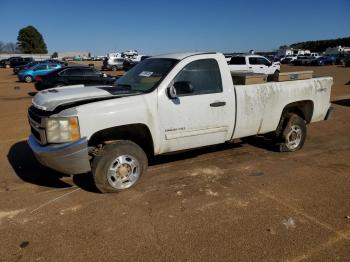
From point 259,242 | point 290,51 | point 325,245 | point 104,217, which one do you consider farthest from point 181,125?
point 290,51

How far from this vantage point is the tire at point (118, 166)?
4191 mm

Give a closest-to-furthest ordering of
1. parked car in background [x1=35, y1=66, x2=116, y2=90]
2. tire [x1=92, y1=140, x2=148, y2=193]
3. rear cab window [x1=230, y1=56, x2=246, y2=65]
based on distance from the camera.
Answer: tire [x1=92, y1=140, x2=148, y2=193], parked car in background [x1=35, y1=66, x2=116, y2=90], rear cab window [x1=230, y1=56, x2=246, y2=65]

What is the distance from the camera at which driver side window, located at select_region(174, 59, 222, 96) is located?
4758 mm

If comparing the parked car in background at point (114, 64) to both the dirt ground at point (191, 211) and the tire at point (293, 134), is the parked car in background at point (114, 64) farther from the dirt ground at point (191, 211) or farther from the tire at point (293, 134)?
the tire at point (293, 134)

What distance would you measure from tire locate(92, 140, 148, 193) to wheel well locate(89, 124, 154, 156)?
0.49 feet

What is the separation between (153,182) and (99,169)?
952 millimetres

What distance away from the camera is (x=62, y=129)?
12.8 ft

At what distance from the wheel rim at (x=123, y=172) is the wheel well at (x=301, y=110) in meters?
2.98

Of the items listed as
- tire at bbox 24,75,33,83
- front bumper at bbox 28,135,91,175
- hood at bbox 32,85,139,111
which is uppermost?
hood at bbox 32,85,139,111

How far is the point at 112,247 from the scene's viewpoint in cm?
324

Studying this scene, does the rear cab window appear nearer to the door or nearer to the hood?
the door

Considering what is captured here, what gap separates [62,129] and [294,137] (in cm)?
429

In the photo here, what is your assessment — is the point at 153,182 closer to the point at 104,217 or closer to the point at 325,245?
the point at 104,217

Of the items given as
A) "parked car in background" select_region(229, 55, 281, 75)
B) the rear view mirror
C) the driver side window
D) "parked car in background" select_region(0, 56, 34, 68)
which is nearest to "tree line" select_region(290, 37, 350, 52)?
"parked car in background" select_region(0, 56, 34, 68)
